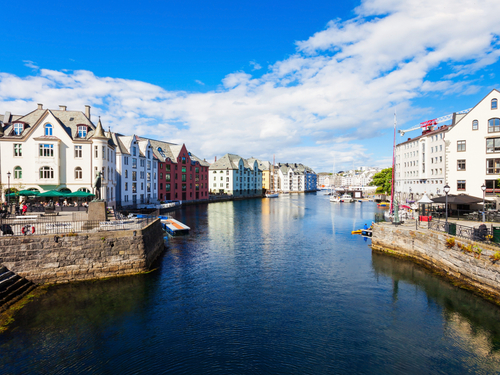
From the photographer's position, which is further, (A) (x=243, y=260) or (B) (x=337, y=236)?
(B) (x=337, y=236)

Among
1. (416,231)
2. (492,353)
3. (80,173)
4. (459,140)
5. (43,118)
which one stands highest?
(43,118)

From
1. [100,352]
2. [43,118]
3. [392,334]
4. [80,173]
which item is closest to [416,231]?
[392,334]

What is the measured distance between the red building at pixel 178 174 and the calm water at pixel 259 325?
206 ft

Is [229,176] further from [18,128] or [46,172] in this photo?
[18,128]

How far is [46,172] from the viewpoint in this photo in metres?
44.5

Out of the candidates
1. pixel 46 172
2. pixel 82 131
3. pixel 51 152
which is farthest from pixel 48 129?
pixel 46 172

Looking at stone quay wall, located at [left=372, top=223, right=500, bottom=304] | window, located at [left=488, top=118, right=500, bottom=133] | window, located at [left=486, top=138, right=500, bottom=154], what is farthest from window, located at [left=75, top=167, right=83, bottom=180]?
window, located at [left=488, top=118, right=500, bottom=133]

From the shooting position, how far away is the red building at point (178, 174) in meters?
86.0

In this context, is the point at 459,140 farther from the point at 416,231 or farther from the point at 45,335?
the point at 45,335

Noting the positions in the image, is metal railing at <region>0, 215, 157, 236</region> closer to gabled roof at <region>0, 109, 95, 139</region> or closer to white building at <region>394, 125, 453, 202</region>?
gabled roof at <region>0, 109, 95, 139</region>

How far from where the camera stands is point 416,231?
29.0 metres

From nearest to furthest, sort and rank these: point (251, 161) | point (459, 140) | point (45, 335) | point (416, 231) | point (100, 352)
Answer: point (100, 352) < point (45, 335) < point (416, 231) < point (459, 140) < point (251, 161)

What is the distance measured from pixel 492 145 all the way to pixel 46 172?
68.4 m

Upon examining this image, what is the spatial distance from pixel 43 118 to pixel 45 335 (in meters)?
41.4
